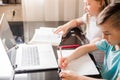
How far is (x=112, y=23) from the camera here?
3.21 feet

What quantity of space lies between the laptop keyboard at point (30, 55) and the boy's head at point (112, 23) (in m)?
0.42

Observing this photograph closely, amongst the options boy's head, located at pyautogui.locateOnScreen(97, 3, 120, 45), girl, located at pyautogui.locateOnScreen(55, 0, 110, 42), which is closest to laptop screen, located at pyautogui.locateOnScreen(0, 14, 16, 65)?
girl, located at pyautogui.locateOnScreen(55, 0, 110, 42)

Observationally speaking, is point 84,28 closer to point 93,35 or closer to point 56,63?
point 93,35

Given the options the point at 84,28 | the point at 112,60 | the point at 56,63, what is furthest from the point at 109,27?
the point at 84,28

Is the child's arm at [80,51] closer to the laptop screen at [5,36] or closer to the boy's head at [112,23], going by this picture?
the boy's head at [112,23]

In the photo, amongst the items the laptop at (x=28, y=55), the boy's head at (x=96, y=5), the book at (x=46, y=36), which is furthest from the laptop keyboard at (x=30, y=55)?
the boy's head at (x=96, y=5)

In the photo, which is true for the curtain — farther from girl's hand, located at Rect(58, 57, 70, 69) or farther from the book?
girl's hand, located at Rect(58, 57, 70, 69)

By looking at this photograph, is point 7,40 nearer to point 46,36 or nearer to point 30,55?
point 30,55

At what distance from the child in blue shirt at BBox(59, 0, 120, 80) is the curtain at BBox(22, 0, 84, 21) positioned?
3.26 ft

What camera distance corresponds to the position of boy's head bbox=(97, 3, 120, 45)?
975 mm

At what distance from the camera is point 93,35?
5.23ft

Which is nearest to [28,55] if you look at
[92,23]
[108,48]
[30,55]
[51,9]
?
[30,55]

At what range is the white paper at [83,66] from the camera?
3.59 ft

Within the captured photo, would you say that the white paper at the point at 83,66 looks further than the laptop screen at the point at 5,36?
No
